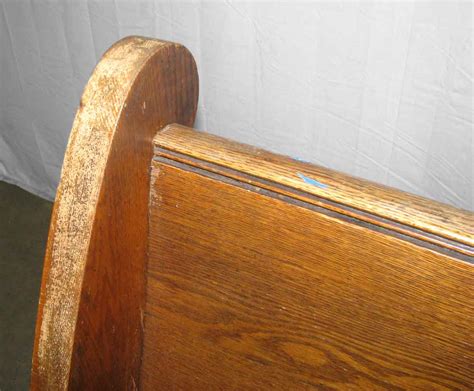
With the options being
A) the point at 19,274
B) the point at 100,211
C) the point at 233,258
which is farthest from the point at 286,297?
the point at 19,274

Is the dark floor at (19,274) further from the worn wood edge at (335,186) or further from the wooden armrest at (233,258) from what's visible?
the worn wood edge at (335,186)

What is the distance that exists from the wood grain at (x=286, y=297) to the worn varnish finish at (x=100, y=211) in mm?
50

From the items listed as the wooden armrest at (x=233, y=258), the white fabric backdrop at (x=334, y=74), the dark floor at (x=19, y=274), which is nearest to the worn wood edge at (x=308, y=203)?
the wooden armrest at (x=233, y=258)

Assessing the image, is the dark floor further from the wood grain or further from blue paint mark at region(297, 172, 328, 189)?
blue paint mark at region(297, 172, 328, 189)

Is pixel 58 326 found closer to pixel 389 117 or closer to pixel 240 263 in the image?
pixel 240 263

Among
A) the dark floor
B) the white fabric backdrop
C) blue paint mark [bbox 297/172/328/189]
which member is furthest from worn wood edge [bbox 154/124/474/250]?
the dark floor

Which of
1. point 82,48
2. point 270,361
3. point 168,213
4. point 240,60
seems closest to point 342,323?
point 270,361

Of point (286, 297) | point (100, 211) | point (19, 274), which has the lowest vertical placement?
point (19, 274)

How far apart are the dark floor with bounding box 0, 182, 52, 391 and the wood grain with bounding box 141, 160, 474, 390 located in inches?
41.8

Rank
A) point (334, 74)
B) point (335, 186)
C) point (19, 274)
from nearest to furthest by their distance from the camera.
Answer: point (335, 186)
point (334, 74)
point (19, 274)

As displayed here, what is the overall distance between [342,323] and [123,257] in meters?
0.25

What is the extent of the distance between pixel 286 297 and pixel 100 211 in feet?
0.74

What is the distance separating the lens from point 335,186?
562 millimetres

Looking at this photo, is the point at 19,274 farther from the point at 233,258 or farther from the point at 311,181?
the point at 311,181
